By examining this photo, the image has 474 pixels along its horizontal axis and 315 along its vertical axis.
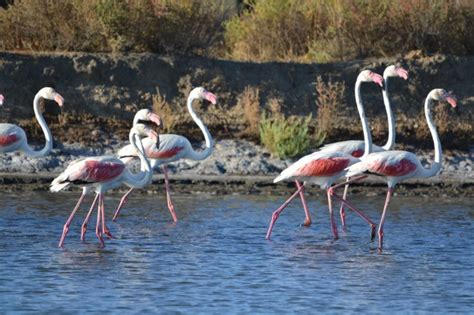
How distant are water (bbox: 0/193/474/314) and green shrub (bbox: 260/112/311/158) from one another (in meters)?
1.71

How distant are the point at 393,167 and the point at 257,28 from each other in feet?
31.6

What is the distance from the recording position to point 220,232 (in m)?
15.0

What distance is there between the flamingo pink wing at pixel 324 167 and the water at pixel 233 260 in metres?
0.72

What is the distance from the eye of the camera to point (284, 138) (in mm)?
19156

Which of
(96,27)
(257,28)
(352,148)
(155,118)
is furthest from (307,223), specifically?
(257,28)

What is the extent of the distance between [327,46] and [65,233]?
9.87 m

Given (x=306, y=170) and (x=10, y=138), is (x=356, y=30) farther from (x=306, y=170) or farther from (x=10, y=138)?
(x=306, y=170)

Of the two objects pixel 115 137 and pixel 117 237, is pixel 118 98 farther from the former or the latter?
pixel 117 237

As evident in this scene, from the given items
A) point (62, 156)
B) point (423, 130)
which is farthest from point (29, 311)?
point (423, 130)

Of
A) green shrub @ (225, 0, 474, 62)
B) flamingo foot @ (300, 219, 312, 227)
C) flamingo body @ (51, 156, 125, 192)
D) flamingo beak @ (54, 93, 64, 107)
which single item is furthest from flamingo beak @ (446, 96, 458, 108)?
green shrub @ (225, 0, 474, 62)

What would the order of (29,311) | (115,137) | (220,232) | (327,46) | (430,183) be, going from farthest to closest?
(327,46), (115,137), (430,183), (220,232), (29,311)

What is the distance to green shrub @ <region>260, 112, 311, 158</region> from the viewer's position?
1912cm

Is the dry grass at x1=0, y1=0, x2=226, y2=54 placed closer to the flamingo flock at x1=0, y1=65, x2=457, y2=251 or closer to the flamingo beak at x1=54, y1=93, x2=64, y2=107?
the flamingo beak at x1=54, y1=93, x2=64, y2=107

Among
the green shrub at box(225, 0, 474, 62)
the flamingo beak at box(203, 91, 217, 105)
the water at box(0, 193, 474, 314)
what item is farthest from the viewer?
the green shrub at box(225, 0, 474, 62)
